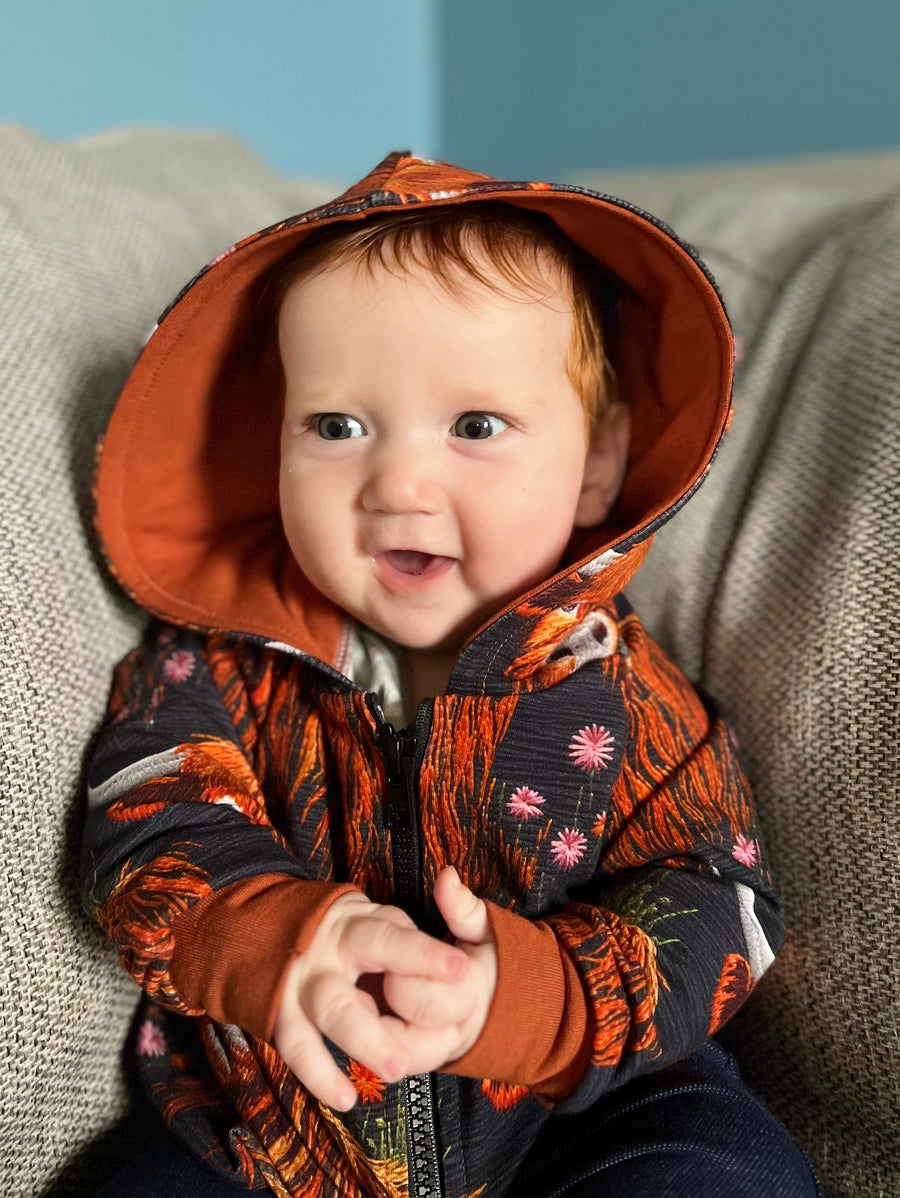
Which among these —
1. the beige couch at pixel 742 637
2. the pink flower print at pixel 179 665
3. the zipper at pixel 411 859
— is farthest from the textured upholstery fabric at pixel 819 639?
the pink flower print at pixel 179 665

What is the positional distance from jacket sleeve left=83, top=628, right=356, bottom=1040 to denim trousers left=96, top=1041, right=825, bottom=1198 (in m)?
0.15

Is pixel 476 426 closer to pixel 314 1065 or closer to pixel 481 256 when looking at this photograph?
pixel 481 256

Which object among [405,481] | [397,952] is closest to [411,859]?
[397,952]

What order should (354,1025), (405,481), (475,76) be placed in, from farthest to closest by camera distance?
1. (475,76)
2. (405,481)
3. (354,1025)

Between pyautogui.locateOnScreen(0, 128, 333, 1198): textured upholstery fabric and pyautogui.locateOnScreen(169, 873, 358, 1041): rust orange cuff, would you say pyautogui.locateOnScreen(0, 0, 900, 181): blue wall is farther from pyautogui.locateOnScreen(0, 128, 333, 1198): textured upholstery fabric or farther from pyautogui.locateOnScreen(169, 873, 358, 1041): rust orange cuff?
pyautogui.locateOnScreen(169, 873, 358, 1041): rust orange cuff

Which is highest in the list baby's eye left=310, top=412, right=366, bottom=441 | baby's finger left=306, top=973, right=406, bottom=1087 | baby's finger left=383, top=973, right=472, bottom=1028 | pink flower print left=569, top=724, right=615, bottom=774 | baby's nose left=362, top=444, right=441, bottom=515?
baby's eye left=310, top=412, right=366, bottom=441

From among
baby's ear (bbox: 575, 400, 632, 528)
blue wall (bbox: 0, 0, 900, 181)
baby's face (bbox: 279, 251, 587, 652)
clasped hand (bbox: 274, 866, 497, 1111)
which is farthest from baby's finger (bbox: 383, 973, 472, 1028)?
blue wall (bbox: 0, 0, 900, 181)

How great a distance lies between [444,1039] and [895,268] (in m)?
0.69

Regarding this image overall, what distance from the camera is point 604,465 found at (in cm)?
79

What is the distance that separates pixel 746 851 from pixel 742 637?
0.62 feet

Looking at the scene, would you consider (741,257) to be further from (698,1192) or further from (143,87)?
(143,87)

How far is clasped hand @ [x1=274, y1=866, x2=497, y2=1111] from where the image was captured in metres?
0.55

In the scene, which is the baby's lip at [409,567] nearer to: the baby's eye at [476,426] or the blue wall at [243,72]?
the baby's eye at [476,426]

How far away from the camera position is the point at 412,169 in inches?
27.1
